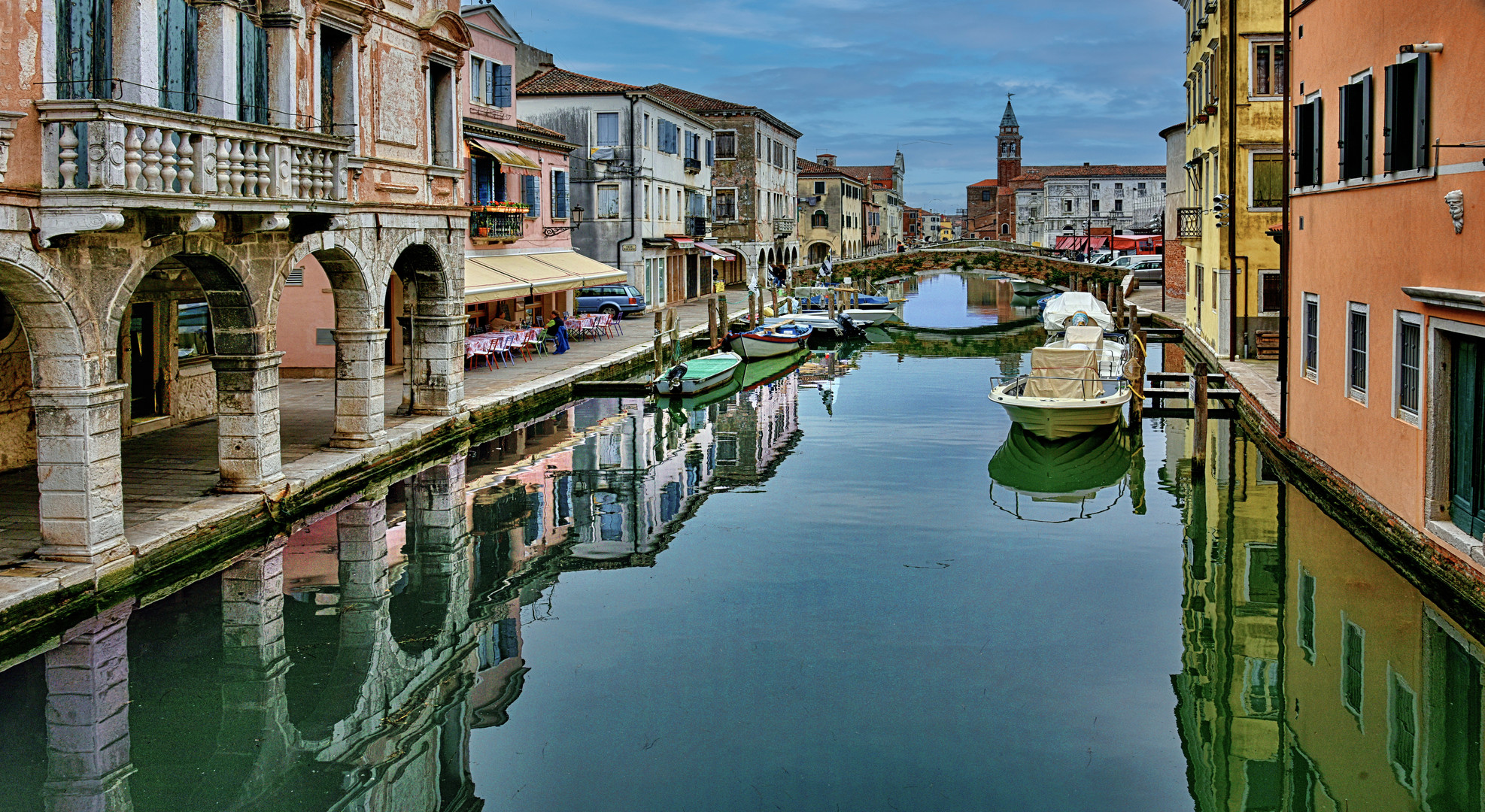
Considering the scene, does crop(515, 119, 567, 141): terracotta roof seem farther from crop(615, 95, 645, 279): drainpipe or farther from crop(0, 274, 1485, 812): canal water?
crop(0, 274, 1485, 812): canal water

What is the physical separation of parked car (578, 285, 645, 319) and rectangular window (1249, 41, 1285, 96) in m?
18.7

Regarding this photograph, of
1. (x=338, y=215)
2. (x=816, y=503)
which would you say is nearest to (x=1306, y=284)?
(x=816, y=503)

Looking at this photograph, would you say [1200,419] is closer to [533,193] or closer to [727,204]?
[533,193]

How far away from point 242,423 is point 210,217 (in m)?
2.98

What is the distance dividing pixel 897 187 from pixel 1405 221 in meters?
138

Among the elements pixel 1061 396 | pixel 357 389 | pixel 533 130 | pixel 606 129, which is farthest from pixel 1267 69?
pixel 606 129

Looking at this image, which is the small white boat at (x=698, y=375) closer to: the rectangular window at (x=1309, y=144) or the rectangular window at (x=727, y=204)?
the rectangular window at (x=1309, y=144)

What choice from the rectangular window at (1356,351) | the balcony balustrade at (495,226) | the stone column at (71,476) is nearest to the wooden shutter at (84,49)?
the stone column at (71,476)

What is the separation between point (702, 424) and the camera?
25531mm

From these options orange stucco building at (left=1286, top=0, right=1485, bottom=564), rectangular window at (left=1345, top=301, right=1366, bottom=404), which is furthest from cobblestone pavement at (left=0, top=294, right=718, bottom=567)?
rectangular window at (left=1345, top=301, right=1366, bottom=404)

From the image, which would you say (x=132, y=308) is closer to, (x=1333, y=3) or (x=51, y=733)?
(x=51, y=733)

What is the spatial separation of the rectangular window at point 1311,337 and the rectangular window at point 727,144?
47.7 m

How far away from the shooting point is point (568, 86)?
44.0 meters

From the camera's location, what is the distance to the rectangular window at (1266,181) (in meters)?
29.0
